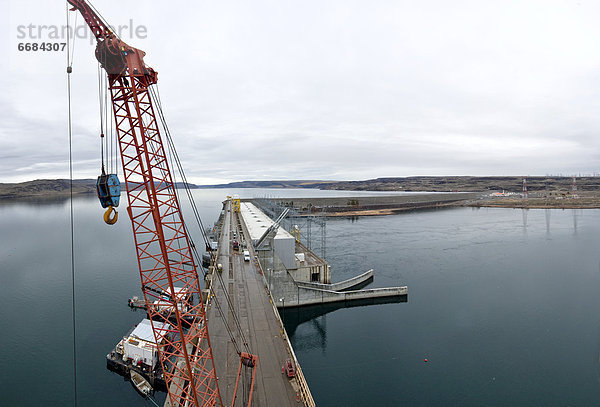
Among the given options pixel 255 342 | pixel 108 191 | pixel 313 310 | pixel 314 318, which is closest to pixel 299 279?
pixel 313 310

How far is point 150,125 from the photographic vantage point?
14.9 m

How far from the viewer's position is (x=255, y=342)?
73.9ft

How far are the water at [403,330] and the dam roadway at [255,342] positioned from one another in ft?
17.6

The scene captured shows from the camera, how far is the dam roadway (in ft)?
56.0

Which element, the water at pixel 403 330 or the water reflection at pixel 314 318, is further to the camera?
the water reflection at pixel 314 318

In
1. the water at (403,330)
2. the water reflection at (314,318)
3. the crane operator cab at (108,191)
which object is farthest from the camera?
the water reflection at (314,318)

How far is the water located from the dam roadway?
17.6 ft

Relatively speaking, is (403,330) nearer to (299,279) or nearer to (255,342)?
(299,279)

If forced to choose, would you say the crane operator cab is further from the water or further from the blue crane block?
the water

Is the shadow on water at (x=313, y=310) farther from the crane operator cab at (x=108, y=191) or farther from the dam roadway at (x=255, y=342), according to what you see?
the crane operator cab at (x=108, y=191)

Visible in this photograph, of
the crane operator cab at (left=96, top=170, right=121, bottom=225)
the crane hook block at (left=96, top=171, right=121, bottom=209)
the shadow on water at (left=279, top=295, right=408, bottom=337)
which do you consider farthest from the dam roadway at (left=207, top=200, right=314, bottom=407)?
the crane hook block at (left=96, top=171, right=121, bottom=209)

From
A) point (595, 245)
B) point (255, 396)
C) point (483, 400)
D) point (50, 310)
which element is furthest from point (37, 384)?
point (595, 245)

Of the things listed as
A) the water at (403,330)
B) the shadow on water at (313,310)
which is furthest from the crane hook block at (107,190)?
the shadow on water at (313,310)

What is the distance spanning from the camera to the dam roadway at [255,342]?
17078mm
